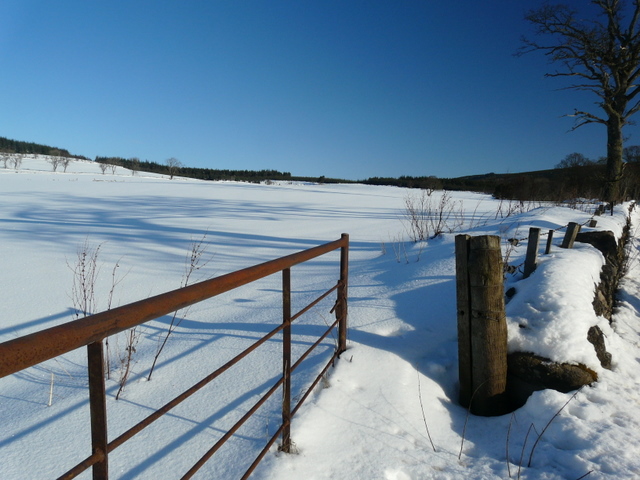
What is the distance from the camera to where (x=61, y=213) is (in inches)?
464

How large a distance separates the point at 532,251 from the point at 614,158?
1214cm

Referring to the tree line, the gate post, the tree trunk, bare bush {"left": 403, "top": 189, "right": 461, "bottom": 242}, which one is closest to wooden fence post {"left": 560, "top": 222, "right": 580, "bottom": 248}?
bare bush {"left": 403, "top": 189, "right": 461, "bottom": 242}

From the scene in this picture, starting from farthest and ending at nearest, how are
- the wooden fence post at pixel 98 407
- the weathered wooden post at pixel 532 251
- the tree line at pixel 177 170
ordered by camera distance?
the tree line at pixel 177 170 → the weathered wooden post at pixel 532 251 → the wooden fence post at pixel 98 407

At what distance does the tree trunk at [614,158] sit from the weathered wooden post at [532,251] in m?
11.6

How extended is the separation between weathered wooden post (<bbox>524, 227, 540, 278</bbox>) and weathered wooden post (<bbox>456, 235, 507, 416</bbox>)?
5.88 ft

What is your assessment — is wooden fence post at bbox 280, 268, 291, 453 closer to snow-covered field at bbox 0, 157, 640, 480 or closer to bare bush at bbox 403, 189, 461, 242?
snow-covered field at bbox 0, 157, 640, 480

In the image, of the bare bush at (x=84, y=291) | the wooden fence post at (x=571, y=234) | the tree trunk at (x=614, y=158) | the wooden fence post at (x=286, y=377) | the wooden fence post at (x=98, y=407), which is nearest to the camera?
the wooden fence post at (x=98, y=407)

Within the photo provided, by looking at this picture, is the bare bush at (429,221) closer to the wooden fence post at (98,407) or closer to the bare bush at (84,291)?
the bare bush at (84,291)

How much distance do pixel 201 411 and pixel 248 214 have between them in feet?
37.7

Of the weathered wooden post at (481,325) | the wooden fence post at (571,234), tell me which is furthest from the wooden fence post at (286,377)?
the wooden fence post at (571,234)

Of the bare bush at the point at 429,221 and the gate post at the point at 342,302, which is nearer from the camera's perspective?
the gate post at the point at 342,302

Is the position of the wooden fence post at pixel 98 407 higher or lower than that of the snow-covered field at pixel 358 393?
higher

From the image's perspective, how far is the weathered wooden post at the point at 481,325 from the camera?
8.17ft

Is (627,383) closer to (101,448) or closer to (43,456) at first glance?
(101,448)
